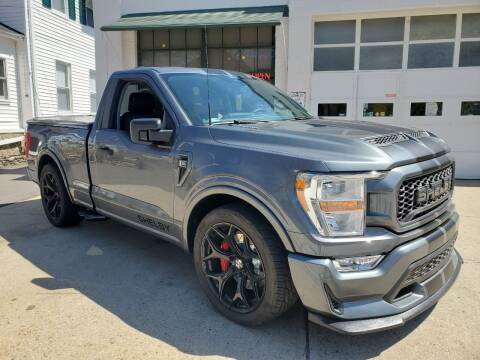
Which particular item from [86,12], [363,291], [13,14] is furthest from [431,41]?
[86,12]

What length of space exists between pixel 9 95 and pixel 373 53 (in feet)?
36.2

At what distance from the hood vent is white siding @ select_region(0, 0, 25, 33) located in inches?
544

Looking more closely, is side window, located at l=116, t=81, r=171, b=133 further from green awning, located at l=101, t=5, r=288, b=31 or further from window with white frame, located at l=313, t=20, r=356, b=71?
Answer: window with white frame, located at l=313, t=20, r=356, b=71

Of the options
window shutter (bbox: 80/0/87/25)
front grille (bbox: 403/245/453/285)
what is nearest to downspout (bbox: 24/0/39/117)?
window shutter (bbox: 80/0/87/25)

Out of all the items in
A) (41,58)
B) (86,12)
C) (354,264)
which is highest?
(86,12)

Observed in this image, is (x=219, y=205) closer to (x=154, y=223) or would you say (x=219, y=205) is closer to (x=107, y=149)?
(x=154, y=223)

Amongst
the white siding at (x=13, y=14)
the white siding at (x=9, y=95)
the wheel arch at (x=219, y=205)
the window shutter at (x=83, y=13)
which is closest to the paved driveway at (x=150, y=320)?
the wheel arch at (x=219, y=205)

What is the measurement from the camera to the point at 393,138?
2879 mm

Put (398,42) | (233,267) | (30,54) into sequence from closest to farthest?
(233,267), (398,42), (30,54)

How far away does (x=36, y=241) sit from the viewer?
4895 millimetres

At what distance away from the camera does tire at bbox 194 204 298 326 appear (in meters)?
2.68

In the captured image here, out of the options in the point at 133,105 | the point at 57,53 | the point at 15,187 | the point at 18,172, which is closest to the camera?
the point at 133,105

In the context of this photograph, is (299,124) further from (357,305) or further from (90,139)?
(90,139)

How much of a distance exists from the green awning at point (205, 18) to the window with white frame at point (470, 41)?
4.04 m
